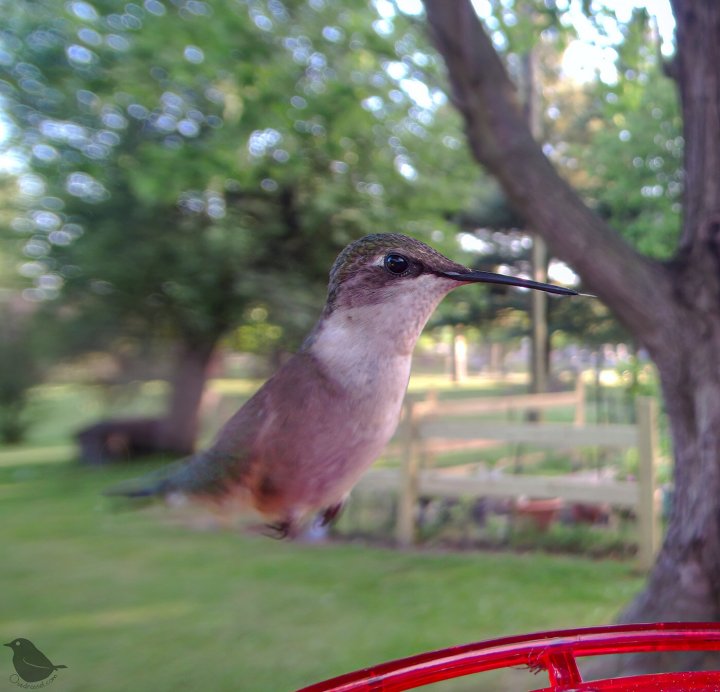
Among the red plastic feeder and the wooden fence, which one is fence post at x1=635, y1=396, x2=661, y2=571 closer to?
the wooden fence

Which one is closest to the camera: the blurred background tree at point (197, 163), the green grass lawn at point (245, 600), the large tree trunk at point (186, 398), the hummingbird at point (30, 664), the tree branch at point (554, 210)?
the hummingbird at point (30, 664)

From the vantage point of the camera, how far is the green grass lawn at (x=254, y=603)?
144 inches

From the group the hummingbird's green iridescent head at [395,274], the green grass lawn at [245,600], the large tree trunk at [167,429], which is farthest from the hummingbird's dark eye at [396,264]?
the green grass lawn at [245,600]

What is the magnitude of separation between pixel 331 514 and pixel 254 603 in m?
4.18

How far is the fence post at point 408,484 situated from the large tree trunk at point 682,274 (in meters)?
2.33

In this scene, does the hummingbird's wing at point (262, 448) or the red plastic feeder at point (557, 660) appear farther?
the red plastic feeder at point (557, 660)

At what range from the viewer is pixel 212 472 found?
69 centimetres

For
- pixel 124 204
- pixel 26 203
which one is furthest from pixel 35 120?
pixel 124 204

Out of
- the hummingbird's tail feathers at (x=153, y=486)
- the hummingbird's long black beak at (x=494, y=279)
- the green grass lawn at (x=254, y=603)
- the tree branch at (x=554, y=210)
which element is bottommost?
the green grass lawn at (x=254, y=603)

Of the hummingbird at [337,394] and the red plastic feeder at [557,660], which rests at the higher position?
the hummingbird at [337,394]

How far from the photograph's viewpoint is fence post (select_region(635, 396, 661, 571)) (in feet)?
17.4

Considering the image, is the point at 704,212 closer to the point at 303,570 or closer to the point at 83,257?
the point at 83,257

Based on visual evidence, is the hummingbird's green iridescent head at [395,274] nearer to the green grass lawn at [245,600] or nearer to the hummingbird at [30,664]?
the hummingbird at [30,664]

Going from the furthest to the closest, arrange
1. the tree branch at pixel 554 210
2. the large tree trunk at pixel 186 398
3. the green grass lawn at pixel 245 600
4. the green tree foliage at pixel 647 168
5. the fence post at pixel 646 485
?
the green tree foliage at pixel 647 168 → the fence post at pixel 646 485 → the green grass lawn at pixel 245 600 → the tree branch at pixel 554 210 → the large tree trunk at pixel 186 398
